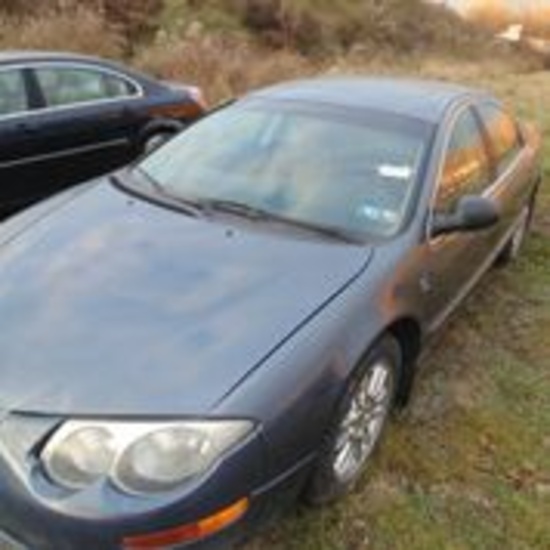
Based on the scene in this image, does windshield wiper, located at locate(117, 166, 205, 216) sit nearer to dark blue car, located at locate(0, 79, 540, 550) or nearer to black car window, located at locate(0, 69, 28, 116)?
dark blue car, located at locate(0, 79, 540, 550)

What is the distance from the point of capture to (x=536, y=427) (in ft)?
14.5

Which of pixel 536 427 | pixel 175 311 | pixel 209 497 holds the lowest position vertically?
pixel 536 427

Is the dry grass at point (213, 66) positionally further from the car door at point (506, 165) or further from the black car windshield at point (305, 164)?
the black car windshield at point (305, 164)

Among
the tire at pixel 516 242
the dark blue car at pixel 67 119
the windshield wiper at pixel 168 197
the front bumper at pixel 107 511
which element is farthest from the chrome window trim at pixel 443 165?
the dark blue car at pixel 67 119

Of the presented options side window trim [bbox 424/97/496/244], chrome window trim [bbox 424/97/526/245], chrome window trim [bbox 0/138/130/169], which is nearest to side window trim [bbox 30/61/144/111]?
chrome window trim [bbox 0/138/130/169]

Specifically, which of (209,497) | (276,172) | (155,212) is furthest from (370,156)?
(209,497)

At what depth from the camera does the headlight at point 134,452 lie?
2729 millimetres

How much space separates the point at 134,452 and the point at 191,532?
302 millimetres

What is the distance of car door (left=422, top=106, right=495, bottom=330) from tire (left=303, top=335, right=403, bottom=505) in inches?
18.0

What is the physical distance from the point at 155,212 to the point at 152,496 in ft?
5.34

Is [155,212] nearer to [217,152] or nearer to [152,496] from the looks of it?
[217,152]

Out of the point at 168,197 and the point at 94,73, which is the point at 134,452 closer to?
the point at 168,197

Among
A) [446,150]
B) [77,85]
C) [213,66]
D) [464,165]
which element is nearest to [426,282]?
[446,150]

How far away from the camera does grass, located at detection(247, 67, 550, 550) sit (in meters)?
3.56
